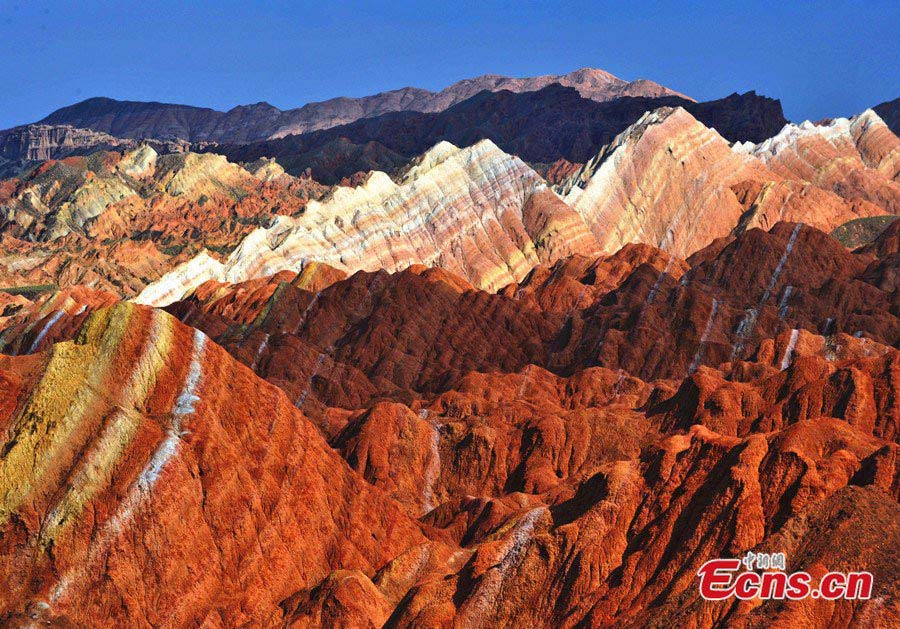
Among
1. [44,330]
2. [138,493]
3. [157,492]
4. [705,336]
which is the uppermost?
[705,336]

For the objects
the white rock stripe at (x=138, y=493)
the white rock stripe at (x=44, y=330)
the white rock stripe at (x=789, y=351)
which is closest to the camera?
the white rock stripe at (x=138, y=493)

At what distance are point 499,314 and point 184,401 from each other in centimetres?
9446

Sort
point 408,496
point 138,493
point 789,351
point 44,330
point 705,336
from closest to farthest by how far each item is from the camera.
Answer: point 138,493
point 408,496
point 789,351
point 705,336
point 44,330

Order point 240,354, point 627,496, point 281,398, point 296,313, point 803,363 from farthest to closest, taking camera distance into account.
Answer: point 296,313, point 240,354, point 803,363, point 281,398, point 627,496

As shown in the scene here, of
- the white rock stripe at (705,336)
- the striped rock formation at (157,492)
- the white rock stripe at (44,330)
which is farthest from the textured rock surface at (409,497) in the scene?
the white rock stripe at (44,330)

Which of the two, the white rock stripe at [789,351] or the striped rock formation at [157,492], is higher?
the white rock stripe at [789,351]

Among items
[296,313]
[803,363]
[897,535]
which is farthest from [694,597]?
[296,313]

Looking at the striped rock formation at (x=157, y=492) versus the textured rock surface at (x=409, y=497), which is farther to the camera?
the striped rock formation at (x=157, y=492)

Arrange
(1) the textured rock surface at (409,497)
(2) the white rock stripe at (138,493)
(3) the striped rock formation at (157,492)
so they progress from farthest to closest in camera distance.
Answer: (3) the striped rock formation at (157,492)
(2) the white rock stripe at (138,493)
(1) the textured rock surface at (409,497)

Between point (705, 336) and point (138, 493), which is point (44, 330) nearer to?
point (705, 336)

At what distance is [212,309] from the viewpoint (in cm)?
17688

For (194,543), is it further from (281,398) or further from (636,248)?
(636,248)

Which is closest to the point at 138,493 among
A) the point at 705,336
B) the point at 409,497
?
the point at 409,497

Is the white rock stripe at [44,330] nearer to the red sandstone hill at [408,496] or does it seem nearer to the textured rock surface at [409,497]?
the textured rock surface at [409,497]
